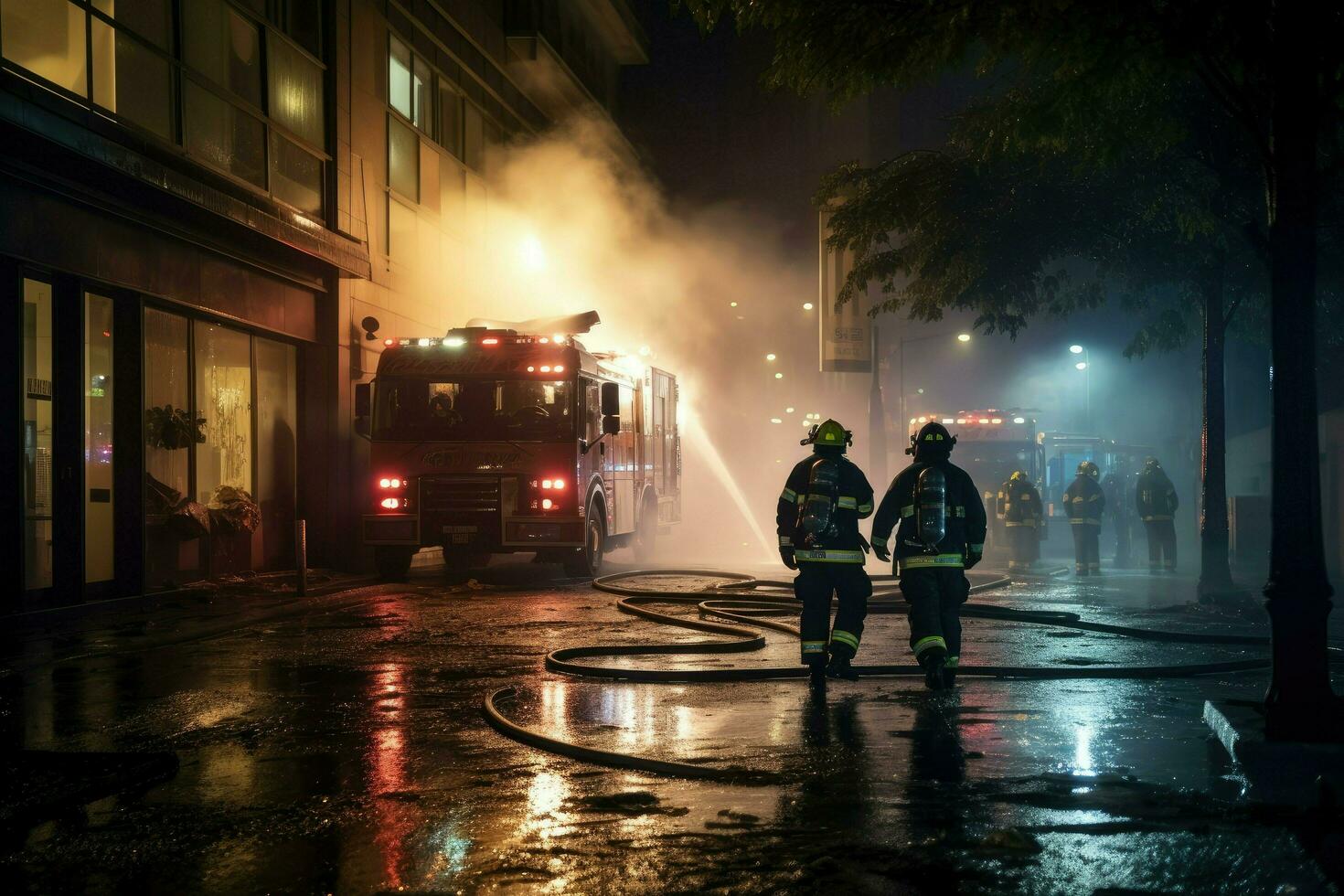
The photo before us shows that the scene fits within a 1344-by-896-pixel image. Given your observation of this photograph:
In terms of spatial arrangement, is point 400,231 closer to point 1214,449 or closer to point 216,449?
point 216,449

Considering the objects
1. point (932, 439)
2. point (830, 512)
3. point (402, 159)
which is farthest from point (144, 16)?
point (932, 439)

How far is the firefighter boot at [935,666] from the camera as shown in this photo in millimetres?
7848

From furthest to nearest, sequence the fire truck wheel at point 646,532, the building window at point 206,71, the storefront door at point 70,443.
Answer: the fire truck wheel at point 646,532 → the building window at point 206,71 → the storefront door at point 70,443

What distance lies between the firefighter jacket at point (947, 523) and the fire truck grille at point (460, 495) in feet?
26.3

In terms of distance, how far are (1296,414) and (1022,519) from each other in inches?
628

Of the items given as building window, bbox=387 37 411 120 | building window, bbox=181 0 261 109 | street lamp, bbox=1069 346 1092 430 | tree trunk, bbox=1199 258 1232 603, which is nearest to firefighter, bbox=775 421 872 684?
tree trunk, bbox=1199 258 1232 603

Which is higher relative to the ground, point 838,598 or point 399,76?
point 399,76

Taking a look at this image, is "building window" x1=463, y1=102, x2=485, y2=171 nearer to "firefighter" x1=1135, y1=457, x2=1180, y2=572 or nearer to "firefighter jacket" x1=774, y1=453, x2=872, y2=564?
"firefighter" x1=1135, y1=457, x2=1180, y2=572

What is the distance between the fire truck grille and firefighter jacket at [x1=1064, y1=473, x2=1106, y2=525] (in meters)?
9.73

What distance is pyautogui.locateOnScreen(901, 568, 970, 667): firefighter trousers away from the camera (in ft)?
26.0

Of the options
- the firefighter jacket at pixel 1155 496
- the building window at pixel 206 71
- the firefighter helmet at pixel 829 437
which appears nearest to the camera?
the firefighter helmet at pixel 829 437

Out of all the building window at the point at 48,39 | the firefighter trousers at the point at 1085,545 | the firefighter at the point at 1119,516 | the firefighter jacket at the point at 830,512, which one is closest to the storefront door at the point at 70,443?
the building window at the point at 48,39

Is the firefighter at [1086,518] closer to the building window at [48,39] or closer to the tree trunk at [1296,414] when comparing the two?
the tree trunk at [1296,414]

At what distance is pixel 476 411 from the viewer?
15930 mm
